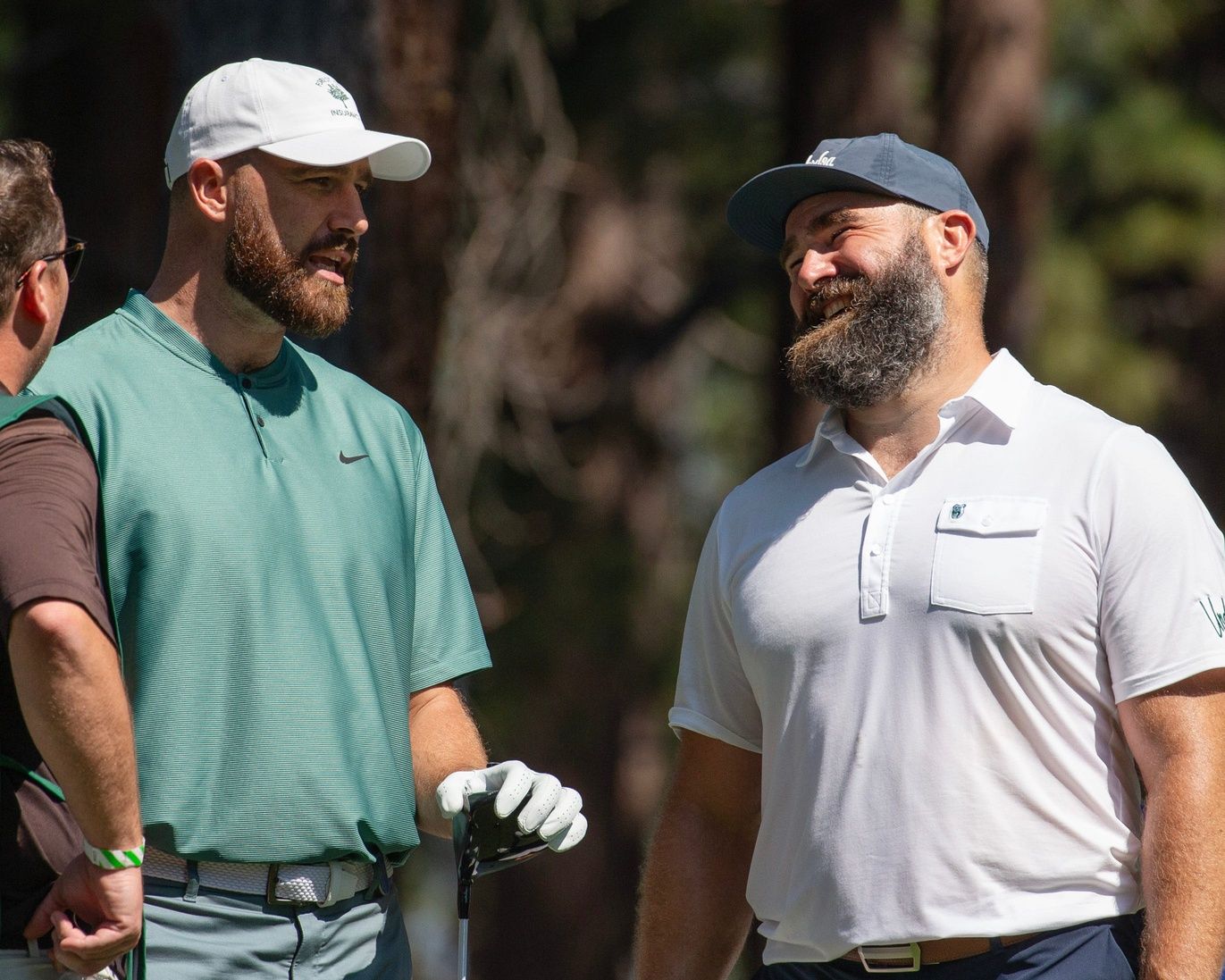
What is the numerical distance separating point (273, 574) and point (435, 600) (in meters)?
0.44

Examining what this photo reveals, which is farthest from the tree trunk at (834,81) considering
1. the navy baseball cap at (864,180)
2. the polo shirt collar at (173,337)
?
the polo shirt collar at (173,337)

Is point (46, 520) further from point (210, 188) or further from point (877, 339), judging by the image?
point (877, 339)

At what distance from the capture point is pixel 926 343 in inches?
138

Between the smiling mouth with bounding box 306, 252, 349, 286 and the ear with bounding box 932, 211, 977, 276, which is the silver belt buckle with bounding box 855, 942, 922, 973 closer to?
the ear with bounding box 932, 211, 977, 276

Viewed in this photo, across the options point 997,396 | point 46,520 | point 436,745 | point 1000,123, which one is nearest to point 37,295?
point 46,520

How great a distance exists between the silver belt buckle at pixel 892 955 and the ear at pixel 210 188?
1.74 m

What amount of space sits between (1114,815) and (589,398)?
10155mm

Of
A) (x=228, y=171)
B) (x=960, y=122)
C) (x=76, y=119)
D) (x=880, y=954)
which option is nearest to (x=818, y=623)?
(x=880, y=954)

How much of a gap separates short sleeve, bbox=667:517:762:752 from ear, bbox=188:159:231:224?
1121 millimetres

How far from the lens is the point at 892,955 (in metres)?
3.17

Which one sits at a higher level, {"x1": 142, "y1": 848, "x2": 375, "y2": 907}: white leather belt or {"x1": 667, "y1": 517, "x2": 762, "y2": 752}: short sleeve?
{"x1": 667, "y1": 517, "x2": 762, "y2": 752}: short sleeve

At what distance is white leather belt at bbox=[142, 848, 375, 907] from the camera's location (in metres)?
2.99

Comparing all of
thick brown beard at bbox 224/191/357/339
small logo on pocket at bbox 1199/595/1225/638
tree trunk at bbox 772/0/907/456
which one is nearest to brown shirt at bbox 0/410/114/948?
thick brown beard at bbox 224/191/357/339

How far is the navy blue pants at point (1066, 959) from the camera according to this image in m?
3.06
